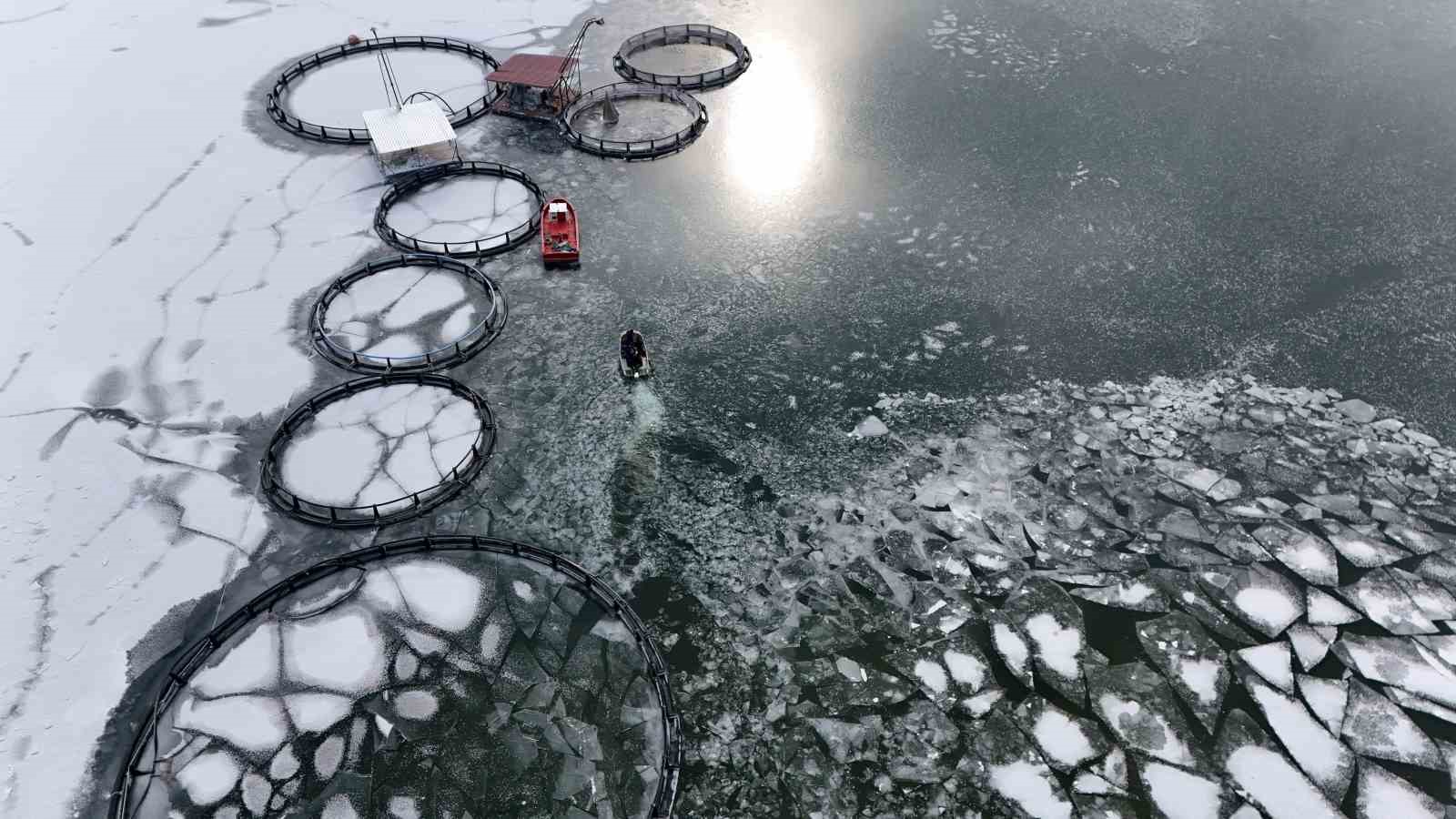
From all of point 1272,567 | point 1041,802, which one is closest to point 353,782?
point 1041,802

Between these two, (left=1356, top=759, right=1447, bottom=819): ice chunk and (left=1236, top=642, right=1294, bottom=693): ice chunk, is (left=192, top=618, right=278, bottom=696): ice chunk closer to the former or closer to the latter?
(left=1236, top=642, right=1294, bottom=693): ice chunk

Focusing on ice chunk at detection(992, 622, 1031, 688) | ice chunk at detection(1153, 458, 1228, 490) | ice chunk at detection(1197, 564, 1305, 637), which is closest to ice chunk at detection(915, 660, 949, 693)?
ice chunk at detection(992, 622, 1031, 688)

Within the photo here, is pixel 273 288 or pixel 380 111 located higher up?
pixel 380 111

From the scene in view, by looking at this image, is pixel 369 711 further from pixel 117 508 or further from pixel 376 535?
pixel 117 508

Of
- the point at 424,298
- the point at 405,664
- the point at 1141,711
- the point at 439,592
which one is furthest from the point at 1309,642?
the point at 424,298

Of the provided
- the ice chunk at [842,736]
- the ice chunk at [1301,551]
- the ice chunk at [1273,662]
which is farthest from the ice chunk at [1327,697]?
the ice chunk at [842,736]

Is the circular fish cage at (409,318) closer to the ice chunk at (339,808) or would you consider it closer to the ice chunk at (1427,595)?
the ice chunk at (339,808)
